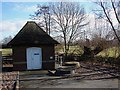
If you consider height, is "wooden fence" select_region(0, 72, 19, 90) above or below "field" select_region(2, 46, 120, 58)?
below

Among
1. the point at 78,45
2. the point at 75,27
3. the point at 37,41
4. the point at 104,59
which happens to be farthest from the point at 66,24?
the point at 37,41

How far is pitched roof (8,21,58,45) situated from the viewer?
29883 millimetres

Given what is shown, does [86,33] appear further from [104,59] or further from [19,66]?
[19,66]

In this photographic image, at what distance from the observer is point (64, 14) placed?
178ft

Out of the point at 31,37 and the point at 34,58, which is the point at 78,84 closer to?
the point at 34,58

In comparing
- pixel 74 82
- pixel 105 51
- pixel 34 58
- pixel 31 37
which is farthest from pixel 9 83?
pixel 105 51

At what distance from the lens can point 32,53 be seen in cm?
3011

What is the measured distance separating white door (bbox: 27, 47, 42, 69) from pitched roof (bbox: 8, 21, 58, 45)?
0.85 metres

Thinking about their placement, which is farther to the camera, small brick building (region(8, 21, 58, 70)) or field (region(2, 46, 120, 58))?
field (region(2, 46, 120, 58))

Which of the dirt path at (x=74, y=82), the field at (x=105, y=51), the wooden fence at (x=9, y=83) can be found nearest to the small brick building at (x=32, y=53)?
the wooden fence at (x=9, y=83)

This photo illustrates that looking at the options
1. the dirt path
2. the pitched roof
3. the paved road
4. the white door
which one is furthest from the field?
the paved road

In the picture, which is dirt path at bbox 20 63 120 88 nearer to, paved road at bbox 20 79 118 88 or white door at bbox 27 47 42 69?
paved road at bbox 20 79 118 88

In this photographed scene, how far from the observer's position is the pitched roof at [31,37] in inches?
1176

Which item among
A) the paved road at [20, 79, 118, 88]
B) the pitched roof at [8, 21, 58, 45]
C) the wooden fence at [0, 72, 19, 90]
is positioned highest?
the pitched roof at [8, 21, 58, 45]
